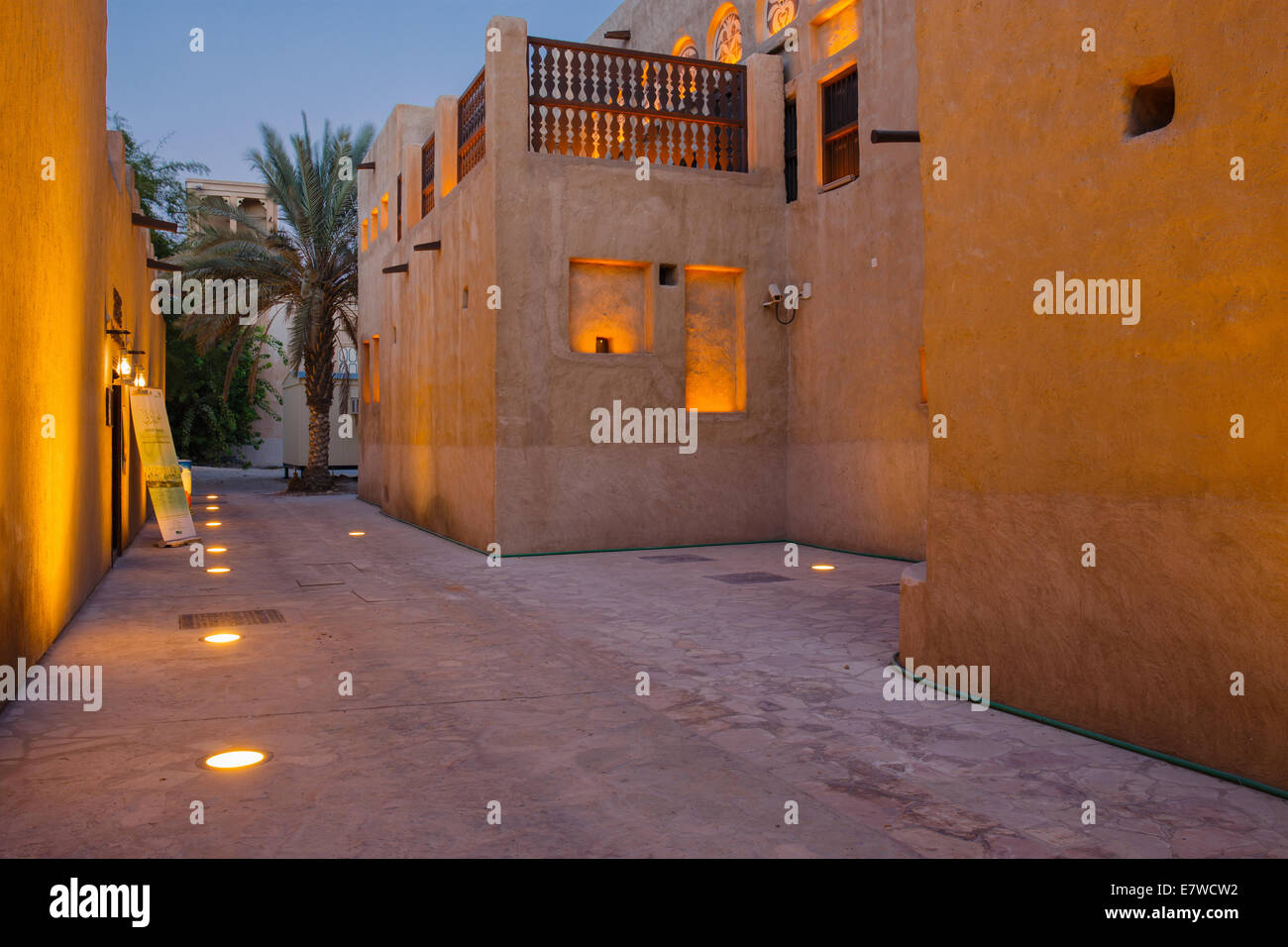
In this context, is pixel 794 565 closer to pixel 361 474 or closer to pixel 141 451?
pixel 141 451

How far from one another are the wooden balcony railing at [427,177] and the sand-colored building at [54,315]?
612 centimetres

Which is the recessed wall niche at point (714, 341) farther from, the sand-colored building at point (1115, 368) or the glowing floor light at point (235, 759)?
the glowing floor light at point (235, 759)

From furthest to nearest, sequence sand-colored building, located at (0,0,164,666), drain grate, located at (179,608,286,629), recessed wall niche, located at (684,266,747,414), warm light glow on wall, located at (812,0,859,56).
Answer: recessed wall niche, located at (684,266,747,414) < warm light glow on wall, located at (812,0,859,56) < drain grate, located at (179,608,286,629) < sand-colored building, located at (0,0,164,666)

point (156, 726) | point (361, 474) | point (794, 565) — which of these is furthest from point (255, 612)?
point (361, 474)

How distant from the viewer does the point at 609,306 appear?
1257 cm

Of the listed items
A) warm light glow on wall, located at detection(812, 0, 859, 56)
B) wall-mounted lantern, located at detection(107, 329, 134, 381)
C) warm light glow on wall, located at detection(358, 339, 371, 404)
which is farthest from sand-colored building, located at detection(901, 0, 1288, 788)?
warm light glow on wall, located at detection(358, 339, 371, 404)

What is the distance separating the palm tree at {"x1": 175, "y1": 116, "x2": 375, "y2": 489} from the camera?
66.0 ft

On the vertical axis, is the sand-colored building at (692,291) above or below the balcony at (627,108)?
below

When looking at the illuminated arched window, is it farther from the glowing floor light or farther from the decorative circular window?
the glowing floor light

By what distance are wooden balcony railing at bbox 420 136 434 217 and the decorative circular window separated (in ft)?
19.2

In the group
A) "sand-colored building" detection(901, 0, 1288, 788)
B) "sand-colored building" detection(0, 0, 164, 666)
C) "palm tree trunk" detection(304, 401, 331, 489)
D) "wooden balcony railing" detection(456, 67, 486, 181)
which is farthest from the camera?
"palm tree trunk" detection(304, 401, 331, 489)

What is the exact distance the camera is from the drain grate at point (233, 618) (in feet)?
24.4

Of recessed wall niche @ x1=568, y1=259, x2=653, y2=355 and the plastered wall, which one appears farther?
recessed wall niche @ x1=568, y1=259, x2=653, y2=355

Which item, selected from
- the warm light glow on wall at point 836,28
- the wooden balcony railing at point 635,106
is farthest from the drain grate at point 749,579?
the warm light glow on wall at point 836,28
